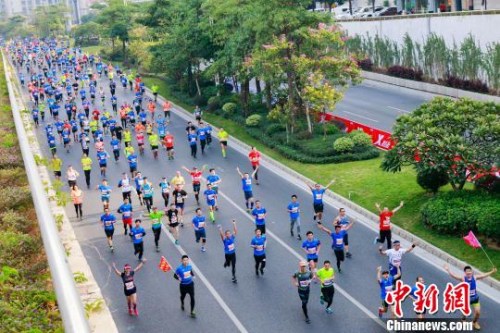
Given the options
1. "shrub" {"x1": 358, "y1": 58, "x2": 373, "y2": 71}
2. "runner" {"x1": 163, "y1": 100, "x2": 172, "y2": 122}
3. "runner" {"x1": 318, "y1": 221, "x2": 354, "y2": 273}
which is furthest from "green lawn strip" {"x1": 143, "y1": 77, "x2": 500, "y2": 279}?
"shrub" {"x1": 358, "y1": 58, "x2": 373, "y2": 71}

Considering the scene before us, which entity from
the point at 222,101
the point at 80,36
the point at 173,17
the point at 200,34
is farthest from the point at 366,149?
the point at 80,36

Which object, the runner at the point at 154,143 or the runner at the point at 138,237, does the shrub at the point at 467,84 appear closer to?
the runner at the point at 154,143

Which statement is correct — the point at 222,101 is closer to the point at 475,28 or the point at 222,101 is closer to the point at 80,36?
the point at 475,28

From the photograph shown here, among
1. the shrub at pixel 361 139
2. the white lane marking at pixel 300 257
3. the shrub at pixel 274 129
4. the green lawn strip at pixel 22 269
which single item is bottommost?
the white lane marking at pixel 300 257

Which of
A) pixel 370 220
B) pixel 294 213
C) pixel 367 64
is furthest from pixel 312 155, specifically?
pixel 367 64

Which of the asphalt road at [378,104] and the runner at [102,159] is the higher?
the runner at [102,159]

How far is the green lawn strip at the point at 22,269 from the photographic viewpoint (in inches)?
441

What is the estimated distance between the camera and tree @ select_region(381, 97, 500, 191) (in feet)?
64.0

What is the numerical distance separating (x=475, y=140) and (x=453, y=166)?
3.53ft

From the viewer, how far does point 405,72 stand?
49.6m

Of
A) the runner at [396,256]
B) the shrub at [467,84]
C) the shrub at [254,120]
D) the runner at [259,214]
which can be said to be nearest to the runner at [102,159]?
the shrub at [254,120]

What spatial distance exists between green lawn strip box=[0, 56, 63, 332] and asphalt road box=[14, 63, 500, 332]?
2.50m

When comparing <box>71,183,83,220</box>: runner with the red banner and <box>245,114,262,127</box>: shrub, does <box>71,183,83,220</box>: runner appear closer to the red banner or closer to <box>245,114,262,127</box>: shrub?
the red banner

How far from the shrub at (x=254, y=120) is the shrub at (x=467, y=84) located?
14.5 metres
